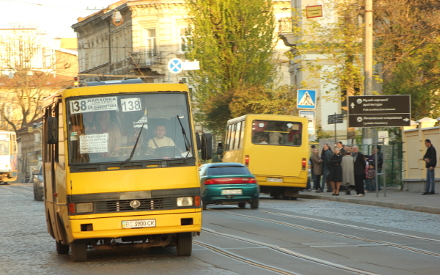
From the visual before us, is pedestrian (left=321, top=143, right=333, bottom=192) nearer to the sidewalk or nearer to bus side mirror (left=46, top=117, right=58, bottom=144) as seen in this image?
the sidewalk

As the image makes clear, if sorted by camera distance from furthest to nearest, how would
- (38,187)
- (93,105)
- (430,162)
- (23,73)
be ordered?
(23,73) → (38,187) → (430,162) → (93,105)

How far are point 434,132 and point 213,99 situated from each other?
2051 centimetres

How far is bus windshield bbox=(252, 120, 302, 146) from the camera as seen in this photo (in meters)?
30.2

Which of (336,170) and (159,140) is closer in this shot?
(159,140)

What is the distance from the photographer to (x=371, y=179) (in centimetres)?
3125

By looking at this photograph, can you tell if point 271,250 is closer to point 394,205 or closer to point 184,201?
point 184,201

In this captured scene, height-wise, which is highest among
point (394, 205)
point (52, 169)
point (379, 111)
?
point (379, 111)

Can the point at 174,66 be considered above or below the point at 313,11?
below

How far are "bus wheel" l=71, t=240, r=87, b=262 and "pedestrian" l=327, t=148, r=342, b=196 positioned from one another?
59.6 ft

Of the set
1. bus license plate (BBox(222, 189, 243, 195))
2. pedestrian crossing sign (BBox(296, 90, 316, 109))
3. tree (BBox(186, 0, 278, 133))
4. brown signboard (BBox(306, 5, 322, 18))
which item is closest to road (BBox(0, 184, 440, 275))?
bus license plate (BBox(222, 189, 243, 195))

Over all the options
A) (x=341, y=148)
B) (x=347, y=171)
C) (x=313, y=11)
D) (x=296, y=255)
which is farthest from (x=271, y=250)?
(x=313, y=11)

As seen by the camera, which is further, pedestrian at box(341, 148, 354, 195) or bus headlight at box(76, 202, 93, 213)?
pedestrian at box(341, 148, 354, 195)

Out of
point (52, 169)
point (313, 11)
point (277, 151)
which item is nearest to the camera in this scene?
point (52, 169)

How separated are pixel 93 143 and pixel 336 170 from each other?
18632 millimetres
